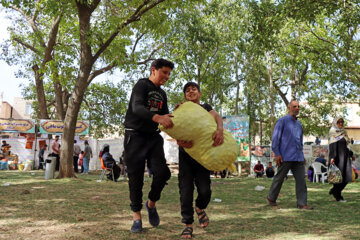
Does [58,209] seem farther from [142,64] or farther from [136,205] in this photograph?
[142,64]

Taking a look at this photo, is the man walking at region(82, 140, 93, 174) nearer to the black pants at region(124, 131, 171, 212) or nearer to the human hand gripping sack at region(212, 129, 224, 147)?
the black pants at region(124, 131, 171, 212)

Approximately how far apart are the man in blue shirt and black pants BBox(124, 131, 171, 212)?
119 inches

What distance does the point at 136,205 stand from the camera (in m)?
3.84

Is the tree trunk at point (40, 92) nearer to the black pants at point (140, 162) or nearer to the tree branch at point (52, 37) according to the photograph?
the tree branch at point (52, 37)

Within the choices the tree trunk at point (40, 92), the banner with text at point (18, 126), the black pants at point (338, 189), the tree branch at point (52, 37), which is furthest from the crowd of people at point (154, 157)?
the banner with text at point (18, 126)

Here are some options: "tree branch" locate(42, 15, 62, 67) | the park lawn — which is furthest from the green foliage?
the park lawn

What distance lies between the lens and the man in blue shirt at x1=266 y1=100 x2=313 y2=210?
240 inches

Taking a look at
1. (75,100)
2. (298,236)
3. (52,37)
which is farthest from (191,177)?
(52,37)

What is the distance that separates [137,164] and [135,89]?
840mm

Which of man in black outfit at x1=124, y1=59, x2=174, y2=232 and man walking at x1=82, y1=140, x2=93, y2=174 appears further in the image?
man walking at x1=82, y1=140, x2=93, y2=174

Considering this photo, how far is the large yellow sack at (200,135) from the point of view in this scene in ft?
10.8

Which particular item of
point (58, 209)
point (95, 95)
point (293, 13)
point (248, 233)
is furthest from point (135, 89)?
point (95, 95)

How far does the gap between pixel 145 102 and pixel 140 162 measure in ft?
2.23

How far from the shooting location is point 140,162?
12.7ft
